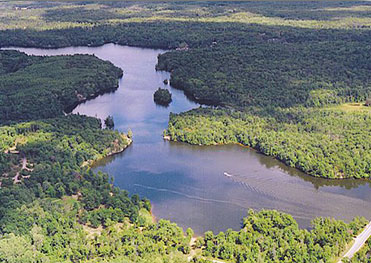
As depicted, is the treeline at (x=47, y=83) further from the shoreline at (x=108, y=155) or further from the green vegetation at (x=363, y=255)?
the green vegetation at (x=363, y=255)

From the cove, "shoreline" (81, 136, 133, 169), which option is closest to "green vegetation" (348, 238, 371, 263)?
the cove

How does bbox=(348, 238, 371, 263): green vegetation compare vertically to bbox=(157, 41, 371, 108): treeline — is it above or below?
below

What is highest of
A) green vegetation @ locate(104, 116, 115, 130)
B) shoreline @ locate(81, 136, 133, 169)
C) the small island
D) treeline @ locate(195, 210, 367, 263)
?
the small island

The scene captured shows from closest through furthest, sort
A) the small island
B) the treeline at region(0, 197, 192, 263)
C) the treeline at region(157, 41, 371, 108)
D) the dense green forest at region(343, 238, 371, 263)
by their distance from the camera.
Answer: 1. the treeline at region(0, 197, 192, 263)
2. the dense green forest at region(343, 238, 371, 263)
3. the treeline at region(157, 41, 371, 108)
4. the small island

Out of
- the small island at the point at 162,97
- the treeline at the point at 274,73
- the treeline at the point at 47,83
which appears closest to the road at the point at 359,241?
the treeline at the point at 274,73

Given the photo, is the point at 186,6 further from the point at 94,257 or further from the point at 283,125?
the point at 94,257

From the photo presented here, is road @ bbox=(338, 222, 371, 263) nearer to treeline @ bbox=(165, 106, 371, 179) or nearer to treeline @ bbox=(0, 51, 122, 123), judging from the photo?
treeline @ bbox=(165, 106, 371, 179)
